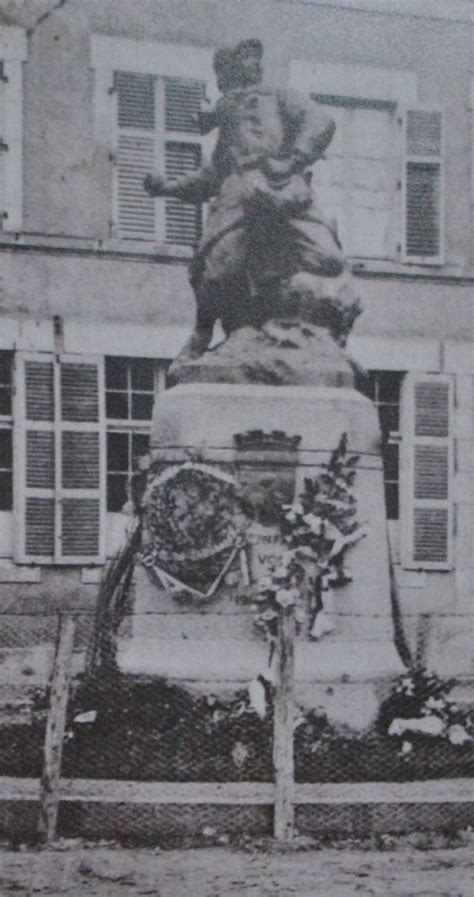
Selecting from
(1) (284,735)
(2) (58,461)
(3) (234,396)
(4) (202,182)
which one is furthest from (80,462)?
(1) (284,735)

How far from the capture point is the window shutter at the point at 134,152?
4102 millimetres

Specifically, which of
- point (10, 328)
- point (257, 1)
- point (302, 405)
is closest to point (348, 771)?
point (302, 405)

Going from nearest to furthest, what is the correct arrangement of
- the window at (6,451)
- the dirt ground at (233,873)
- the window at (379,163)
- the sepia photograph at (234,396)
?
the dirt ground at (233,873), the sepia photograph at (234,396), the window at (6,451), the window at (379,163)

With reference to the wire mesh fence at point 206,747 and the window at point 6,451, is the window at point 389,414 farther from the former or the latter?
the window at point 6,451

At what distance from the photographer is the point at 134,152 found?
4109 mm

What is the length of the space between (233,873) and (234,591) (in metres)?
0.88

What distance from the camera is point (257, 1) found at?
3896 millimetres

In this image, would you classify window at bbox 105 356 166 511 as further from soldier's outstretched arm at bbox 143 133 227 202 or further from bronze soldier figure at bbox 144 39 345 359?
soldier's outstretched arm at bbox 143 133 227 202

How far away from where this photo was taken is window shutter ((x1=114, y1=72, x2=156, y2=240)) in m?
4.10

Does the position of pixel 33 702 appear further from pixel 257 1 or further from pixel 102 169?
pixel 257 1

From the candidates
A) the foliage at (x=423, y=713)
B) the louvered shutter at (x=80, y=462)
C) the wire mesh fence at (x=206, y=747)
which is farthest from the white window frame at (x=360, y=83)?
the wire mesh fence at (x=206, y=747)

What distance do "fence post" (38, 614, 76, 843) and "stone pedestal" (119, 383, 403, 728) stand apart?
Answer: 40 cm

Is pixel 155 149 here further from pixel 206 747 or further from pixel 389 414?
pixel 206 747

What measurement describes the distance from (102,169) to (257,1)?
0.58 meters
